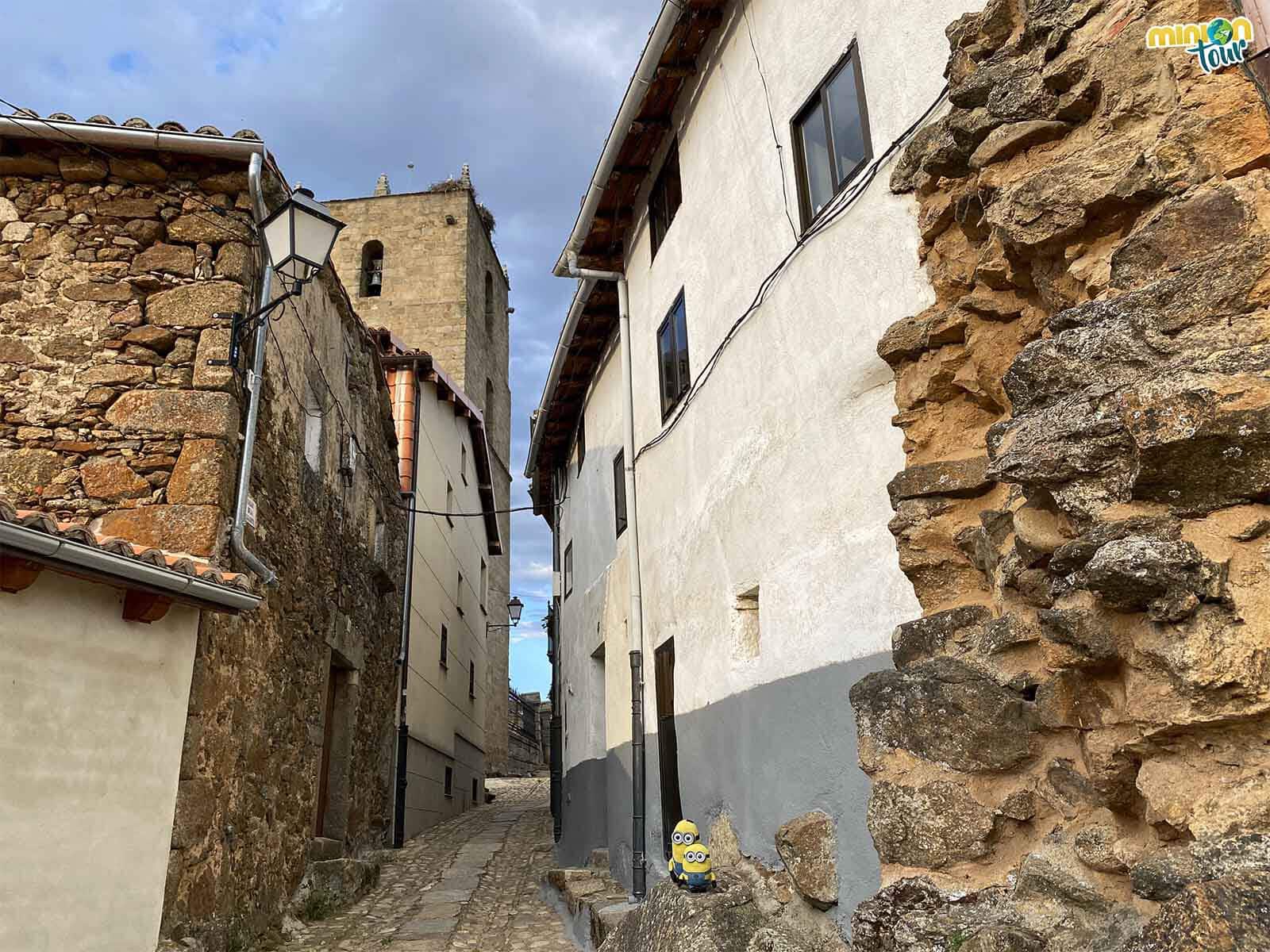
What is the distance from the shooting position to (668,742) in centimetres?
738

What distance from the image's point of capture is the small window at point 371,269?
22922mm

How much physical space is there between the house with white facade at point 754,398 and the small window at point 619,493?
0.06 metres

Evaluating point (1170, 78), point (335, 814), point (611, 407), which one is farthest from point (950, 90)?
point (335, 814)

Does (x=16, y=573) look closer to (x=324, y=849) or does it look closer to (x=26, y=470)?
(x=26, y=470)

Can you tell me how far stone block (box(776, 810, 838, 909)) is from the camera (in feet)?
14.5

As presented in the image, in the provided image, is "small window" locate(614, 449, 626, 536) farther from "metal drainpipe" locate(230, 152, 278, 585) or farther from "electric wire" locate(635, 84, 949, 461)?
"metal drainpipe" locate(230, 152, 278, 585)

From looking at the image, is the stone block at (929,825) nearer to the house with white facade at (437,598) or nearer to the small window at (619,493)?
the small window at (619,493)

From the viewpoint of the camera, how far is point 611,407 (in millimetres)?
10391

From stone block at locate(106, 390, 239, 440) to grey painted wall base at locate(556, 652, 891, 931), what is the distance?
3582 mm

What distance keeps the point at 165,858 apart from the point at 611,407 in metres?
6.45

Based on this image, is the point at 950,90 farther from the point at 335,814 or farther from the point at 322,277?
the point at 335,814

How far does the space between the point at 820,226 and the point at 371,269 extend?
20076 millimetres

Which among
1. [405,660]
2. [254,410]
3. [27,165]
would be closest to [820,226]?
[254,410]

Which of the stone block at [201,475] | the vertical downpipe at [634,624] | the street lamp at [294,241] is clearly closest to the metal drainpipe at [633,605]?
the vertical downpipe at [634,624]
